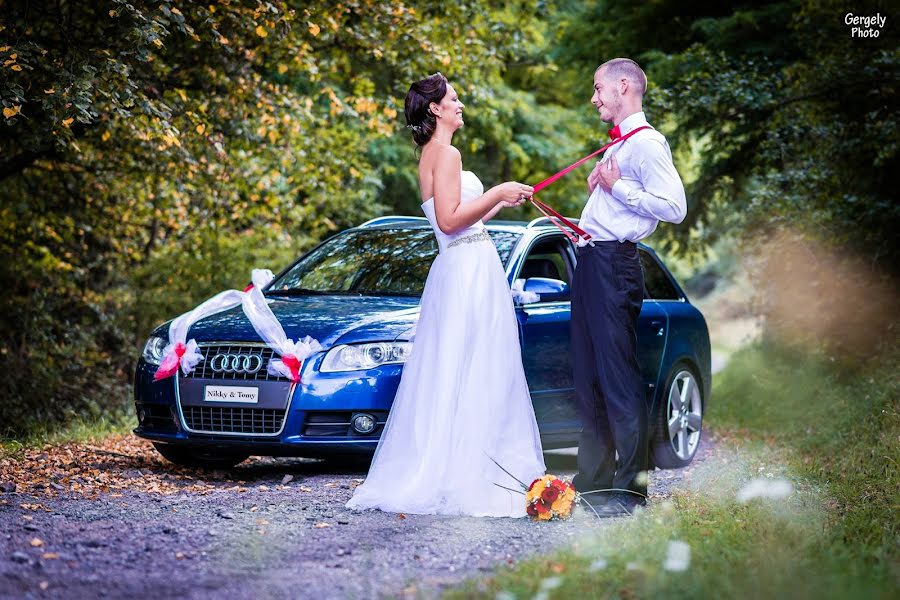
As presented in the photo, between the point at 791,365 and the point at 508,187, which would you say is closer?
the point at 508,187

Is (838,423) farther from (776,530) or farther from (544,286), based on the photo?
(776,530)

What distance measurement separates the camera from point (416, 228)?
8.03 m

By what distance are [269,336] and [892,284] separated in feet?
21.4

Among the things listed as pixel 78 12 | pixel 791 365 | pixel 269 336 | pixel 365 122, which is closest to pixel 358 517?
pixel 269 336

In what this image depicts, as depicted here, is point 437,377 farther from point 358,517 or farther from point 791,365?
point 791,365

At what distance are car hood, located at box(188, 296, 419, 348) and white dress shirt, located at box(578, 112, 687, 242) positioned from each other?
1.50 metres

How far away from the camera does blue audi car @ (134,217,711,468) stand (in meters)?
6.66

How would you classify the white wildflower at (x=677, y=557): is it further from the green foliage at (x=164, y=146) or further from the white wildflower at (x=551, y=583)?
the green foliage at (x=164, y=146)

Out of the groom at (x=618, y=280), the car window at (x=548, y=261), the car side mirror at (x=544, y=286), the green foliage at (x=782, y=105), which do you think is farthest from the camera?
the green foliage at (x=782, y=105)

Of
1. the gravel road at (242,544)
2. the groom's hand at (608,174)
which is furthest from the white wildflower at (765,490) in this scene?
the groom's hand at (608,174)

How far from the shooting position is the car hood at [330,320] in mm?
6777

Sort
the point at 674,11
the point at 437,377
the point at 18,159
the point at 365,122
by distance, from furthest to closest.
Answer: the point at 674,11 < the point at 365,122 < the point at 18,159 < the point at 437,377

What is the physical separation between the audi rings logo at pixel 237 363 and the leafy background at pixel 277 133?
6.66 feet

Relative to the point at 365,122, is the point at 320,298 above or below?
below
